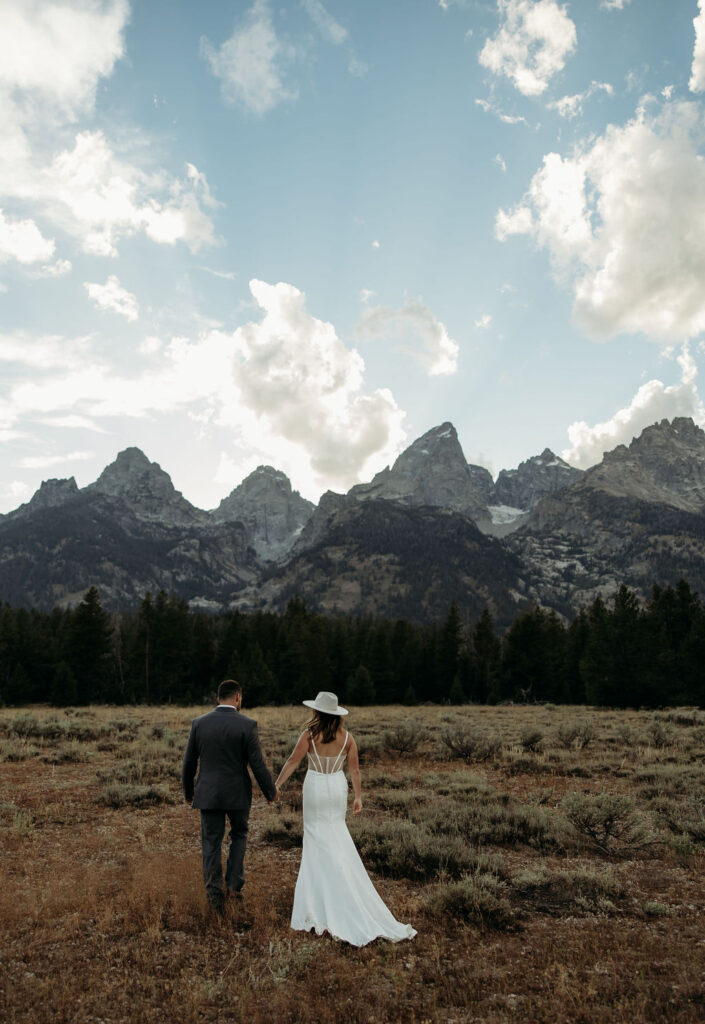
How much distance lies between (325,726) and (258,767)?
3.23 feet

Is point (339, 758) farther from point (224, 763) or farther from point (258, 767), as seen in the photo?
point (224, 763)

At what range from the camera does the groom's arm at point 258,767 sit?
7.18 m

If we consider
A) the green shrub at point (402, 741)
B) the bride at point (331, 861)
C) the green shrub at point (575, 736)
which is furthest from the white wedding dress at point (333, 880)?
the green shrub at point (575, 736)

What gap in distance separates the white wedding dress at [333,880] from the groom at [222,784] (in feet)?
2.09

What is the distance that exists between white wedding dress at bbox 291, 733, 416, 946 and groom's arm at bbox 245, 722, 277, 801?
49 cm

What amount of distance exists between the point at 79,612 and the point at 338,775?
50.4m

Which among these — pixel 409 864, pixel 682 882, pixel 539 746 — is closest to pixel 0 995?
pixel 409 864

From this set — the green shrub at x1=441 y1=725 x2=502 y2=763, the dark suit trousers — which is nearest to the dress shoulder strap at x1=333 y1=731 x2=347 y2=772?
the dark suit trousers

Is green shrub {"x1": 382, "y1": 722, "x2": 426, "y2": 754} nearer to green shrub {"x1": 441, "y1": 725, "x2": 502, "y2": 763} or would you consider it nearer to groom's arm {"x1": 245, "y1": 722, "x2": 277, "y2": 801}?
green shrub {"x1": 441, "y1": 725, "x2": 502, "y2": 763}

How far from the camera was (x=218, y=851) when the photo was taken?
7066mm

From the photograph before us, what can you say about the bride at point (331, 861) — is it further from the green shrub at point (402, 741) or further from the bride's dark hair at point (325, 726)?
the green shrub at point (402, 741)

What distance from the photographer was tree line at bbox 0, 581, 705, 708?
44.9m

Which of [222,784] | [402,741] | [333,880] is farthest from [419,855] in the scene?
[402,741]

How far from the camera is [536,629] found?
5644cm
